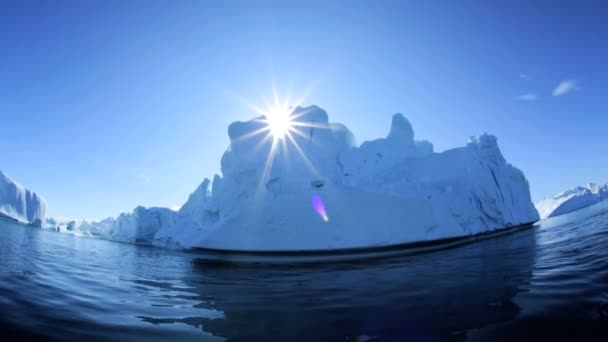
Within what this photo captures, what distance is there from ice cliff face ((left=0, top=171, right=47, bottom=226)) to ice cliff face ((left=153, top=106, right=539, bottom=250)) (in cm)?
5062

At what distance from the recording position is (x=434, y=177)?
21438 mm

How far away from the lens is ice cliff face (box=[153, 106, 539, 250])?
1457 cm

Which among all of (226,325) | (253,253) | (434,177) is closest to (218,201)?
(253,253)

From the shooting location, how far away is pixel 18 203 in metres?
58.5

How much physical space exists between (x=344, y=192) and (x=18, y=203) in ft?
248

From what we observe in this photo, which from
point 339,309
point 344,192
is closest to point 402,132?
point 344,192

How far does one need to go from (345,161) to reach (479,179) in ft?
34.2

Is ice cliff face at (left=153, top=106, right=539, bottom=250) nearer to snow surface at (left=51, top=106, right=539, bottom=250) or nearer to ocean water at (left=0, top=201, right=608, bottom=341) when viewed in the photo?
snow surface at (left=51, top=106, right=539, bottom=250)

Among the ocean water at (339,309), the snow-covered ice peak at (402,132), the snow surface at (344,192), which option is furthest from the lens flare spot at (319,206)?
the snow-covered ice peak at (402,132)

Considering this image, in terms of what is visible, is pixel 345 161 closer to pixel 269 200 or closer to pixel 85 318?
pixel 269 200

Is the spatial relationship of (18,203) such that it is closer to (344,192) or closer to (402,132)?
(344,192)

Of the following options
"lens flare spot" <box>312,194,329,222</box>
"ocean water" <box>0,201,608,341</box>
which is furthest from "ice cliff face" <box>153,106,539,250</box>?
"ocean water" <box>0,201,608,341</box>

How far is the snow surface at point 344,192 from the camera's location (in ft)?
47.8

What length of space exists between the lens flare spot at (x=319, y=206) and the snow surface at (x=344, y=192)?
0.18 feet
